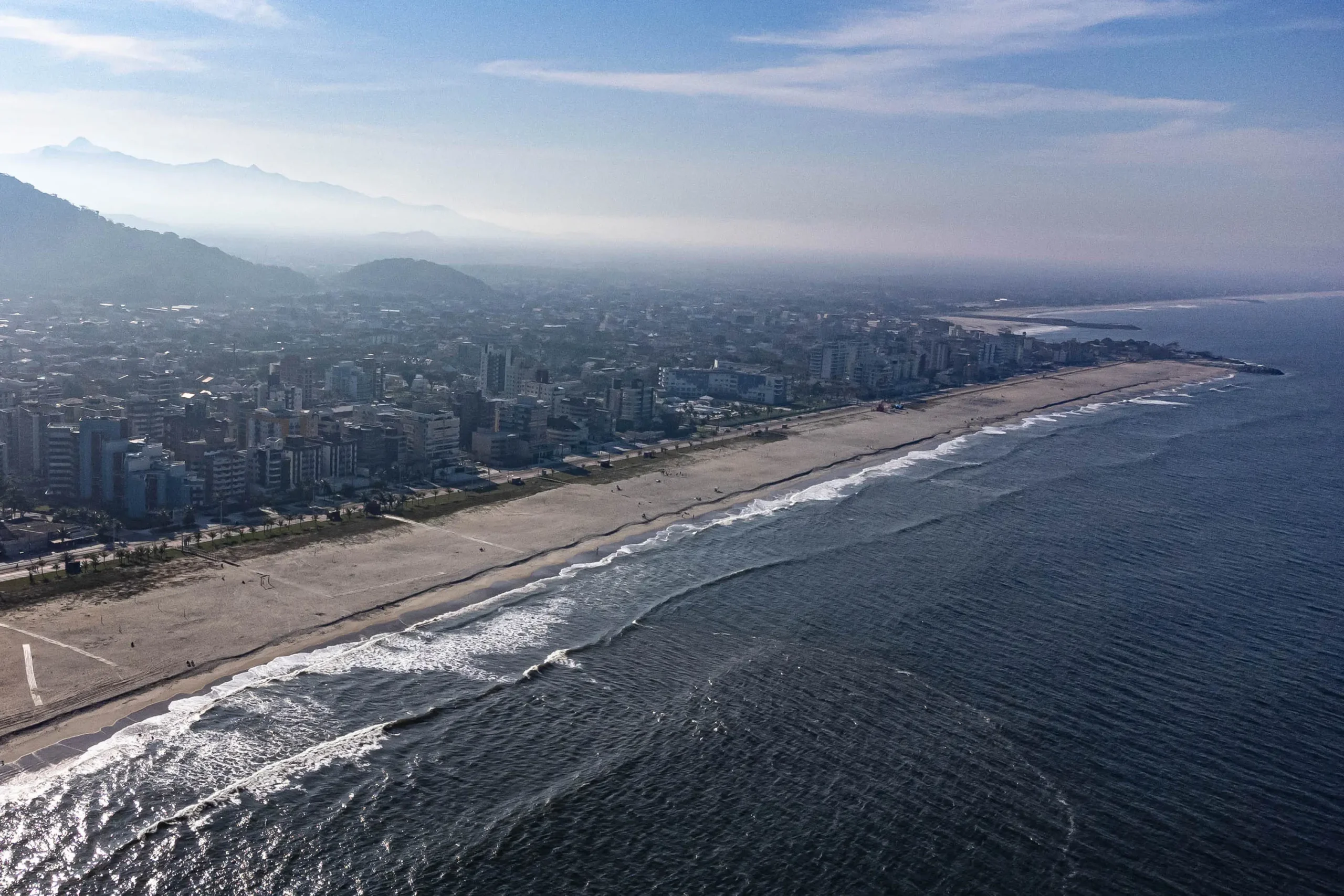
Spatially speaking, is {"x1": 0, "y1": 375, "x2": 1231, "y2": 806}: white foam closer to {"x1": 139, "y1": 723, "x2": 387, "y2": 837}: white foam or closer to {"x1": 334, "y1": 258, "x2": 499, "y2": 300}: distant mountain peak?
{"x1": 139, "y1": 723, "x2": 387, "y2": 837}: white foam

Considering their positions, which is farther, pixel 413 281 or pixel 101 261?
pixel 413 281

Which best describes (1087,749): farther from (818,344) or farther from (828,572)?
(818,344)

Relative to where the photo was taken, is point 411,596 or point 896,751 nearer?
point 896,751

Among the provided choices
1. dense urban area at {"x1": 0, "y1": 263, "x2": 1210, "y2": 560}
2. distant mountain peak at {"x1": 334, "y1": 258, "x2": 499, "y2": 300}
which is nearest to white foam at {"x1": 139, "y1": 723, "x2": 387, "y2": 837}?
dense urban area at {"x1": 0, "y1": 263, "x2": 1210, "y2": 560}

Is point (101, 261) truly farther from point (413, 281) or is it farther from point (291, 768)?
point (291, 768)

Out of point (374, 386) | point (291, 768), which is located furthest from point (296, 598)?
point (374, 386)

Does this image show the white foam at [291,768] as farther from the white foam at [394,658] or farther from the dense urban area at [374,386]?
the dense urban area at [374,386]

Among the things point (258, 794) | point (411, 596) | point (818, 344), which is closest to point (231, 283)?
point (818, 344)
